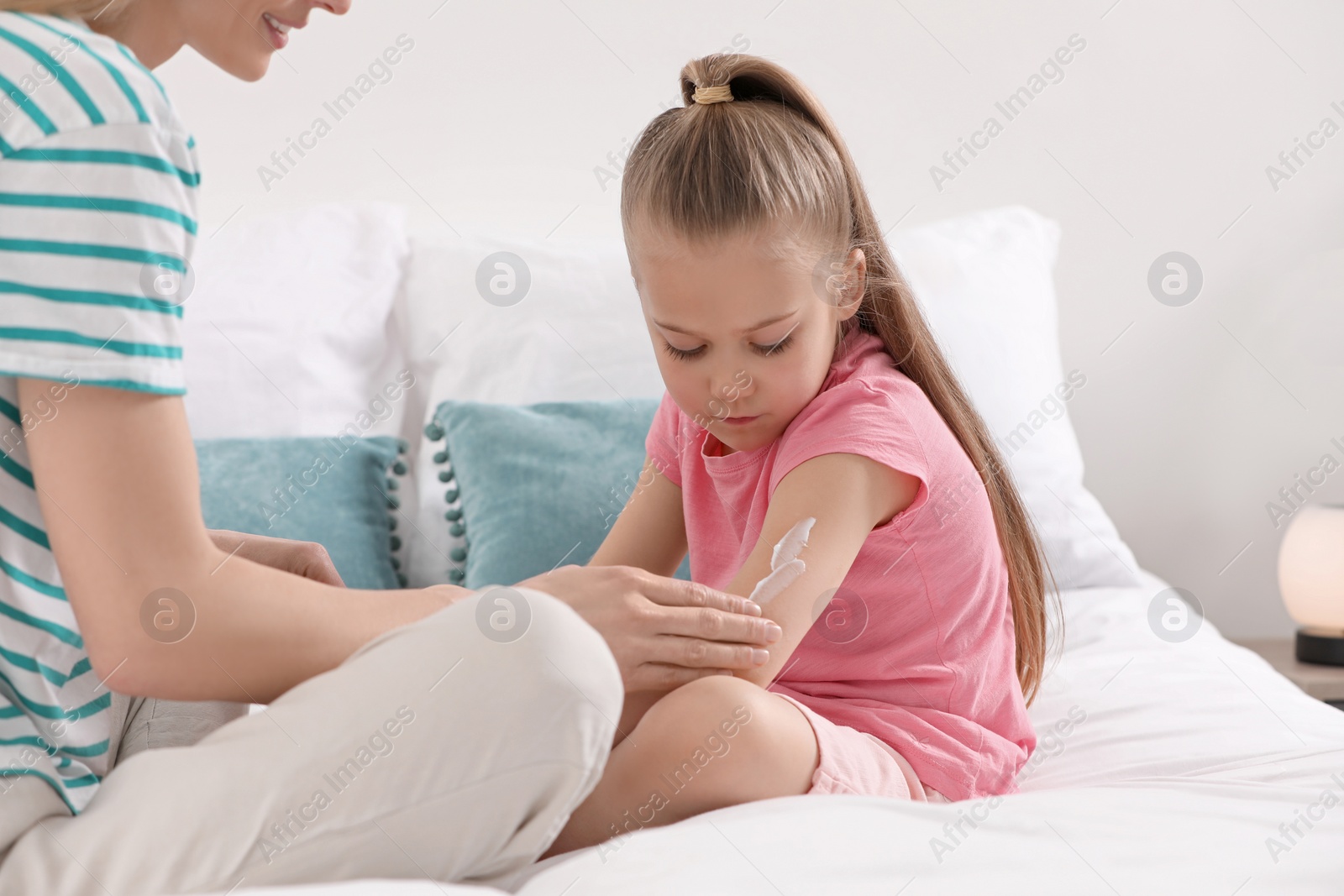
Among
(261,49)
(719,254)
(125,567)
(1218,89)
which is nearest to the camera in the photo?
(125,567)

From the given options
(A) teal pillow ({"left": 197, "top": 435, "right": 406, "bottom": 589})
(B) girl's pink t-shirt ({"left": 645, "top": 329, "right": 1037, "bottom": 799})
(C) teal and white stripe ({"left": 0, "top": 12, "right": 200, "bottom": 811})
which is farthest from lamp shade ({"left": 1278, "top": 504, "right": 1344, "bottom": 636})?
(C) teal and white stripe ({"left": 0, "top": 12, "right": 200, "bottom": 811})

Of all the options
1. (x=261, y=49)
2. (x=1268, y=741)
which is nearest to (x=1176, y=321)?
(x=1268, y=741)

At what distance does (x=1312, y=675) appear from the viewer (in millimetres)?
1861

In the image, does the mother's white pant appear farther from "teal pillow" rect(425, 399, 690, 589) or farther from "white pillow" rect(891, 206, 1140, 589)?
"white pillow" rect(891, 206, 1140, 589)

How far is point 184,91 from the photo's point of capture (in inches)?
79.1

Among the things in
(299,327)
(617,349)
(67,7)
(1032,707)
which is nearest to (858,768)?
(1032,707)

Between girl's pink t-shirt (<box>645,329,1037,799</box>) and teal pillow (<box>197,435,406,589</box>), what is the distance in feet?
2.13

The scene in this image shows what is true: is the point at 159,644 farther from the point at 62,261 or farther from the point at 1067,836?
the point at 1067,836

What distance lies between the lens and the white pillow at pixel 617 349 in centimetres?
175

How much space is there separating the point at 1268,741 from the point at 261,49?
44.0 inches

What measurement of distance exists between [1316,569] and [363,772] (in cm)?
180

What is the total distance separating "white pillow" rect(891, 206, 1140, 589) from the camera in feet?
5.73

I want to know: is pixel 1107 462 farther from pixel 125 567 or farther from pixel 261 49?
pixel 125 567

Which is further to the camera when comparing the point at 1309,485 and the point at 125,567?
the point at 1309,485
